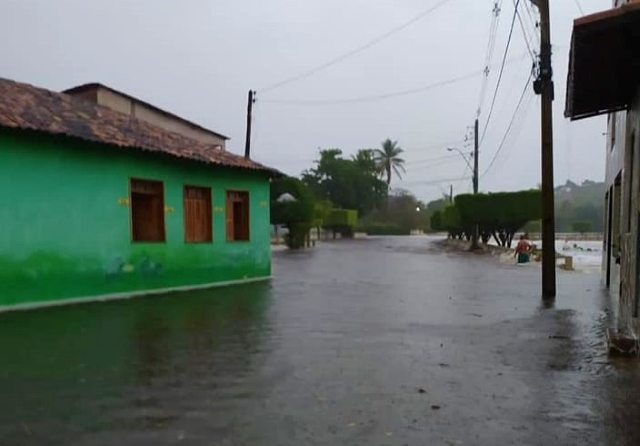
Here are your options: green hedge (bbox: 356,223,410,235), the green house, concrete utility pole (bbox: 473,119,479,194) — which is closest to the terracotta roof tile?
the green house

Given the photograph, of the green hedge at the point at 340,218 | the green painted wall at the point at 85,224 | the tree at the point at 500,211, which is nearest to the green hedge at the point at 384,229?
the green hedge at the point at 340,218

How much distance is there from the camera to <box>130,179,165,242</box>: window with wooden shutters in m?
14.6

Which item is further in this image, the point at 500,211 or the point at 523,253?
the point at 500,211

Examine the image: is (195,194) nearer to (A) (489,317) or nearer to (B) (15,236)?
(B) (15,236)

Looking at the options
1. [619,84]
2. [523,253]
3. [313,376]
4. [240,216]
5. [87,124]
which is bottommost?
[313,376]

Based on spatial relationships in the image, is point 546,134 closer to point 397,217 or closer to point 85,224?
point 85,224

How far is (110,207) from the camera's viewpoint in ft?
43.3

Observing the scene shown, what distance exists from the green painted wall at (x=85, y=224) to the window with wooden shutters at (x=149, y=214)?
20cm

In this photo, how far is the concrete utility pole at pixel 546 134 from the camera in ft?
45.1

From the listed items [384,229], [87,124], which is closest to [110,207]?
[87,124]

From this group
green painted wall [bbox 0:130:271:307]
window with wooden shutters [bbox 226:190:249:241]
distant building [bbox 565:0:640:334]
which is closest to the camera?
distant building [bbox 565:0:640:334]

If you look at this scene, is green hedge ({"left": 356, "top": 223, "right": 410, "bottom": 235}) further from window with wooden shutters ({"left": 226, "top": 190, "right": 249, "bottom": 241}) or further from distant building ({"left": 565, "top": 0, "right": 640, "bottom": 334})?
distant building ({"left": 565, "top": 0, "right": 640, "bottom": 334})

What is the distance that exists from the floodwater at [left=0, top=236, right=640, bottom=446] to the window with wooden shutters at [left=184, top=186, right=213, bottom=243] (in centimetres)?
349

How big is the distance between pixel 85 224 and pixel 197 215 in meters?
3.68
